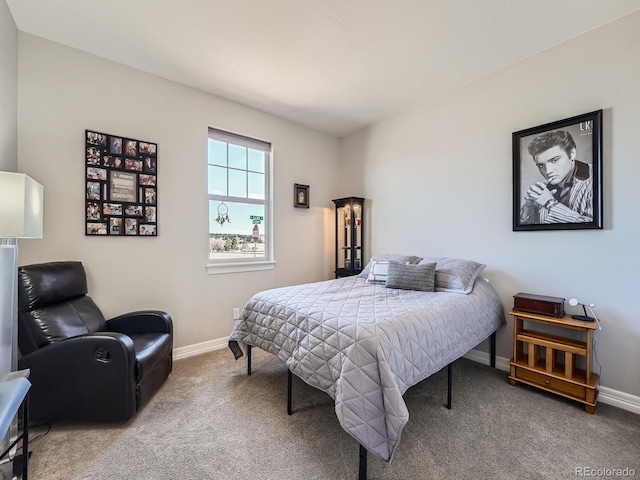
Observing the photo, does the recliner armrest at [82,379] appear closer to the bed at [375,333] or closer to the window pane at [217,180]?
Answer: the bed at [375,333]

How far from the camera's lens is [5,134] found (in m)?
1.84

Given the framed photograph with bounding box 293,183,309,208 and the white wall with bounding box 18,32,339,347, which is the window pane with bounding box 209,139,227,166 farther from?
the framed photograph with bounding box 293,183,309,208

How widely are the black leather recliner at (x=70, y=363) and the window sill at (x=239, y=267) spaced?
3.75 feet

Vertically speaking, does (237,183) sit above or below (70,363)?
above

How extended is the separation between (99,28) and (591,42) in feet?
11.9

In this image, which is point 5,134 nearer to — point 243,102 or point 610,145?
point 243,102

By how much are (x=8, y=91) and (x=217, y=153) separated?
5.09 feet

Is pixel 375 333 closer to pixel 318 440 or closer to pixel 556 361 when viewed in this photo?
pixel 318 440

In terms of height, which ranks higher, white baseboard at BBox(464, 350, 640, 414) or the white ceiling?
the white ceiling

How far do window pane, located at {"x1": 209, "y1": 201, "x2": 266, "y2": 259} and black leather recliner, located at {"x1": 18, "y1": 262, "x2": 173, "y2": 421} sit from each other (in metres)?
1.36

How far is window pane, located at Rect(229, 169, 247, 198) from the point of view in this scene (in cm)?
320

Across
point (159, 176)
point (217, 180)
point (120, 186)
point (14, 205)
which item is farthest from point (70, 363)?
point (217, 180)

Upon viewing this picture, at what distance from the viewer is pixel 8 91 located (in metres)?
1.89

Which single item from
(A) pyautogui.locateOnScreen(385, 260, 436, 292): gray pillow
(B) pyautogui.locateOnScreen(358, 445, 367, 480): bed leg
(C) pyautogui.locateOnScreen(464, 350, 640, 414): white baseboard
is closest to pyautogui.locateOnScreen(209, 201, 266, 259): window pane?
(A) pyautogui.locateOnScreen(385, 260, 436, 292): gray pillow
